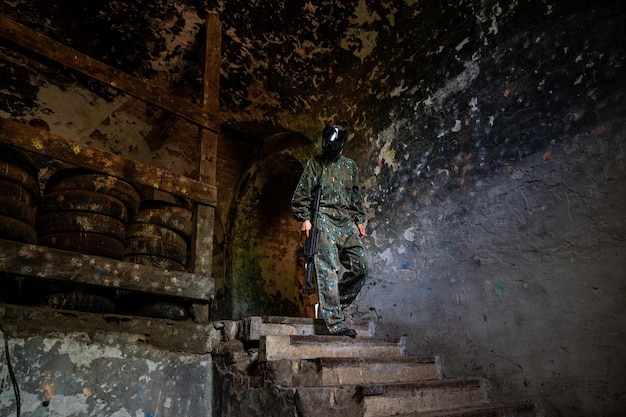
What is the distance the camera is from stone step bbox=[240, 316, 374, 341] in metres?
2.75

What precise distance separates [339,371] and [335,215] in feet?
4.01

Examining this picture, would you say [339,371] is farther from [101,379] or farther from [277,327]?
[101,379]

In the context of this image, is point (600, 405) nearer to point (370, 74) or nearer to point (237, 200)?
point (370, 74)

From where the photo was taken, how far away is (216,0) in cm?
438

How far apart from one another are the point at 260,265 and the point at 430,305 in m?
3.92

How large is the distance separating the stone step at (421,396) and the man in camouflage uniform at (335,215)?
0.84m

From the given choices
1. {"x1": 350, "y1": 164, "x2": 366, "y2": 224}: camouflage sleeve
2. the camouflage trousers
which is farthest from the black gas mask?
the camouflage trousers

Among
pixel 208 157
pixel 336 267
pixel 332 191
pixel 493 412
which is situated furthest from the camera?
pixel 208 157

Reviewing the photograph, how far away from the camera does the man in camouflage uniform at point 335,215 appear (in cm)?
302

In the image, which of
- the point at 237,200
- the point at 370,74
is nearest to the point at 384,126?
the point at 370,74

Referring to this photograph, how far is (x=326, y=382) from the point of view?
91.2 inches

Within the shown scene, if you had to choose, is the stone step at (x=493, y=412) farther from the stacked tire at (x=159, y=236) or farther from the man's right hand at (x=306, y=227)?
the stacked tire at (x=159, y=236)

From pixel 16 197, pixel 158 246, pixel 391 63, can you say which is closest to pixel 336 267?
pixel 158 246

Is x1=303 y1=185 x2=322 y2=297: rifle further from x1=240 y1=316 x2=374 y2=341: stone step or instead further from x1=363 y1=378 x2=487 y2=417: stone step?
x1=363 y1=378 x2=487 y2=417: stone step
